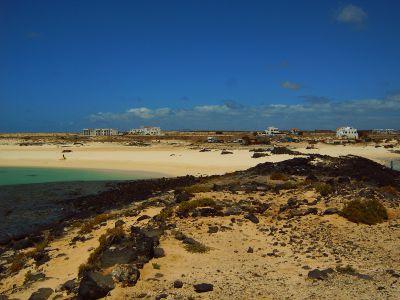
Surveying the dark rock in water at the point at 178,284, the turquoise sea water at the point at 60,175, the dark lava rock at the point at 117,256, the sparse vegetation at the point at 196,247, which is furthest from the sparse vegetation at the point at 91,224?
the turquoise sea water at the point at 60,175

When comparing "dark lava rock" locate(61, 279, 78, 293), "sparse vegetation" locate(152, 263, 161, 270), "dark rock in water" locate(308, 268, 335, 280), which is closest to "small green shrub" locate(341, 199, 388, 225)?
"dark rock in water" locate(308, 268, 335, 280)

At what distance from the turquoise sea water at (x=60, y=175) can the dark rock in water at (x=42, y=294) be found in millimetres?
26903

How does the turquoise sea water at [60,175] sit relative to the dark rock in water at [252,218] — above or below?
below

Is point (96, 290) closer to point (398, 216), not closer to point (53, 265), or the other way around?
point (53, 265)

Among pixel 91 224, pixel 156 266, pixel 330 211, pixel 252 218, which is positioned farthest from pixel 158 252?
pixel 330 211

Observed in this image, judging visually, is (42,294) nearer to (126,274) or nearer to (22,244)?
(126,274)

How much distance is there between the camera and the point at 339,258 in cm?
1144

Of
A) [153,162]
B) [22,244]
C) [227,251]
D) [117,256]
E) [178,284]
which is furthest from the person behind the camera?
[153,162]

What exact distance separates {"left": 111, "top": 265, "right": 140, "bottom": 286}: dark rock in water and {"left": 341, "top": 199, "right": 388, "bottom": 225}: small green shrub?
8.56 meters

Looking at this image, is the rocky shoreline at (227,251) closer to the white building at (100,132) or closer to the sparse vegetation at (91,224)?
the sparse vegetation at (91,224)

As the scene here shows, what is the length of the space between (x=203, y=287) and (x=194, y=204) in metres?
6.63

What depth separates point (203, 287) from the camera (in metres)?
9.35

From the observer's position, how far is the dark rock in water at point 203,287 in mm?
9305

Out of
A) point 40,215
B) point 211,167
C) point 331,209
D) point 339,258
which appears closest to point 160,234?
point 339,258
